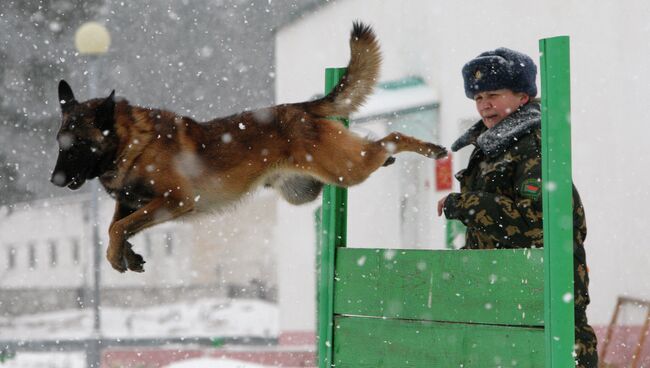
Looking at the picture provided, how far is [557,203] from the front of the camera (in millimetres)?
2330

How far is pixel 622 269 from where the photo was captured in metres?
6.80

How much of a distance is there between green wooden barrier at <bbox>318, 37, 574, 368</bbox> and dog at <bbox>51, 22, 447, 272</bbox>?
0.87ft

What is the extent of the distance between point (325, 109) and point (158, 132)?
2.31 ft

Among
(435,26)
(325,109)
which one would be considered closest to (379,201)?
(435,26)

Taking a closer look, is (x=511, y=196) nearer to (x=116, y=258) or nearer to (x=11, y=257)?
(x=116, y=258)

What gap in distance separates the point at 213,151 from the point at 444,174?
193 inches

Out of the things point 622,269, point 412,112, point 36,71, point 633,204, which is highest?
point 36,71

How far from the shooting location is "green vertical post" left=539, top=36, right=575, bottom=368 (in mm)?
2297

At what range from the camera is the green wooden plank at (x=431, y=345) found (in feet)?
7.96

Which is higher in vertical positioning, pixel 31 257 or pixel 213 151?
pixel 213 151

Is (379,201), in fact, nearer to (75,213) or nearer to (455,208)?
(455,208)

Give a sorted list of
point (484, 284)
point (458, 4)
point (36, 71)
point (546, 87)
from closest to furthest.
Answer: point (546, 87)
point (484, 284)
point (458, 4)
point (36, 71)

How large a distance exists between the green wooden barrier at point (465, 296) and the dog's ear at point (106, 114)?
3.00 ft

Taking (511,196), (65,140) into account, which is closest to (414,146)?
(511,196)
